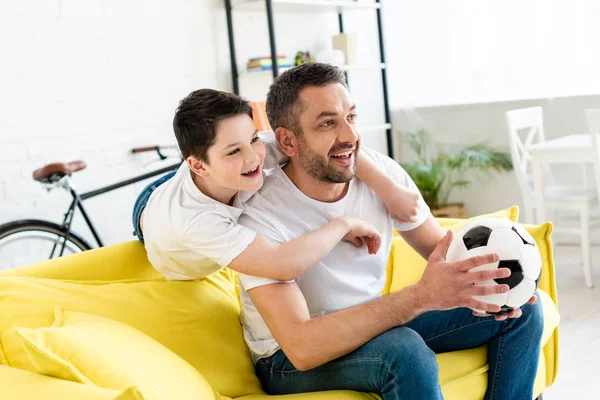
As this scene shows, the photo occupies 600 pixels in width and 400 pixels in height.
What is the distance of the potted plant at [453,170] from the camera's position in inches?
186

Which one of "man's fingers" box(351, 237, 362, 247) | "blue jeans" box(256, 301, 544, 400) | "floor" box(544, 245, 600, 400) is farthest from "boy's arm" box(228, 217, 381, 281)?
"floor" box(544, 245, 600, 400)

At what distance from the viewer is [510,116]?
13.2 ft

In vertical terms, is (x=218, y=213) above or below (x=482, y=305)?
above

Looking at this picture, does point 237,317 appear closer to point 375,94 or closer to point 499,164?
point 499,164

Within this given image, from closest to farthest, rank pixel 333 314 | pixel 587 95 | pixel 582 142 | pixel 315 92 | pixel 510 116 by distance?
pixel 333 314
pixel 315 92
pixel 582 142
pixel 510 116
pixel 587 95

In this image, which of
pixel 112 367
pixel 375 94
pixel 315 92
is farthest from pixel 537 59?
pixel 112 367

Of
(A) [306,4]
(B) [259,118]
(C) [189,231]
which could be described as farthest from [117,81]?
(C) [189,231]

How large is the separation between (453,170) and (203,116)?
3.51 meters

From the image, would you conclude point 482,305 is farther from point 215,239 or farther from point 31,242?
point 31,242

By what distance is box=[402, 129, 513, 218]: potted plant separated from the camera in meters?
4.73

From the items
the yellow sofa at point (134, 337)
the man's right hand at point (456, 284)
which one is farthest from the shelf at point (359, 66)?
the man's right hand at point (456, 284)

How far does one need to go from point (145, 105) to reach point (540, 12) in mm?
2576

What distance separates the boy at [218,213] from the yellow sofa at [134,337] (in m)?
0.11

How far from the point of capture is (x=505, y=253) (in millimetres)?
1486
